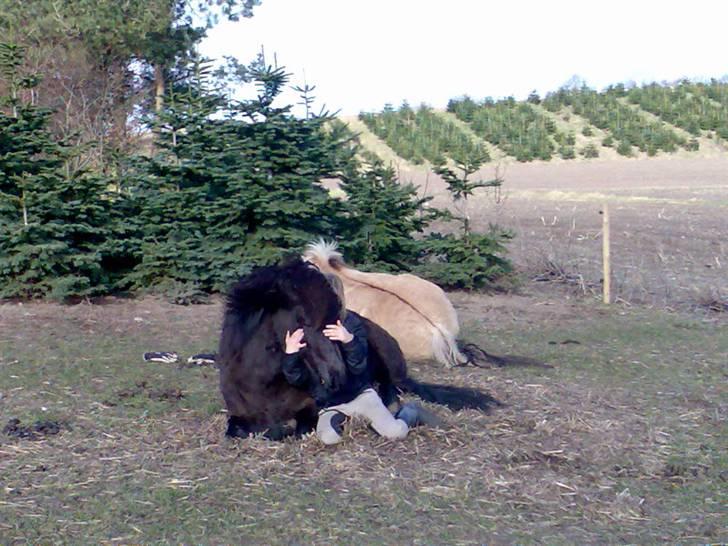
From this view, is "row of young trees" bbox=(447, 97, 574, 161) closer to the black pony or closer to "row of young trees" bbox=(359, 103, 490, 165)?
"row of young trees" bbox=(359, 103, 490, 165)

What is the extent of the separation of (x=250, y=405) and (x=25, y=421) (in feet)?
5.44

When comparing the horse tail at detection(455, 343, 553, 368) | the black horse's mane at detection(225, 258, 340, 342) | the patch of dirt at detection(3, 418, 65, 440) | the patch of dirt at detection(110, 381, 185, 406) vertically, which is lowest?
the horse tail at detection(455, 343, 553, 368)

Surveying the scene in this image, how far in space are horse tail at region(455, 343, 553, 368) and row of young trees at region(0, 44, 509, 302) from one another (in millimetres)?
3552

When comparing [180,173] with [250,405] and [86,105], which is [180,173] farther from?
[86,105]

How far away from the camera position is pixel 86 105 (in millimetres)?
21453

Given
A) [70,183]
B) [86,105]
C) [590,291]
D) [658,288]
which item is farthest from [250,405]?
[86,105]

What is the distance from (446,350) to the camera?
8422mm

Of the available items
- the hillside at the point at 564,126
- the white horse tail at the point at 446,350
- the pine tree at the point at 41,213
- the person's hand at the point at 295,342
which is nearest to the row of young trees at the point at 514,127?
the hillside at the point at 564,126

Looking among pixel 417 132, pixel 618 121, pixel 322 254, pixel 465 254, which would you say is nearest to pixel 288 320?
pixel 322 254

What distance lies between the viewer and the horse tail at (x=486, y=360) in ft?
27.8

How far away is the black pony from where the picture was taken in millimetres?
5711

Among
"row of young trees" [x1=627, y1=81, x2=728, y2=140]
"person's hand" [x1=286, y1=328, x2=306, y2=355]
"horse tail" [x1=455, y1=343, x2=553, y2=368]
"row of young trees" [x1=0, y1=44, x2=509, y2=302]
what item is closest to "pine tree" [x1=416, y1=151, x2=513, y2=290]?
"row of young trees" [x1=0, y1=44, x2=509, y2=302]

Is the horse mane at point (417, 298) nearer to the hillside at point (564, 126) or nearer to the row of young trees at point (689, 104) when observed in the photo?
the hillside at point (564, 126)

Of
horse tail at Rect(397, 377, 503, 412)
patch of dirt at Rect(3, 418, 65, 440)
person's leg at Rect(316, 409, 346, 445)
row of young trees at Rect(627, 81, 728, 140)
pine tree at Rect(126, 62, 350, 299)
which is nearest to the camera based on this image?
person's leg at Rect(316, 409, 346, 445)
